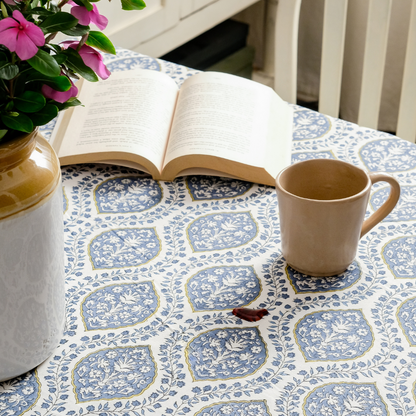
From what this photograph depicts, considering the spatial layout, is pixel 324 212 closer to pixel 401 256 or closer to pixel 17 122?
pixel 401 256

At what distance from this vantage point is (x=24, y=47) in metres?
0.35

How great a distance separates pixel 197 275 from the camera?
65 centimetres

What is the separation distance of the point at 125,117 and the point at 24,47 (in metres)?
0.50

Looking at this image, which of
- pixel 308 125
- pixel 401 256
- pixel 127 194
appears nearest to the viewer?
pixel 401 256

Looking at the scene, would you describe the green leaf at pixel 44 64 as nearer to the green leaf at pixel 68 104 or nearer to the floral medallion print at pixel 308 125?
the green leaf at pixel 68 104

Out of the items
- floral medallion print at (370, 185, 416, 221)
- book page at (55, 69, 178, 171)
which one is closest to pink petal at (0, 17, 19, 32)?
book page at (55, 69, 178, 171)

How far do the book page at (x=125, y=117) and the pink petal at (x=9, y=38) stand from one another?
431mm

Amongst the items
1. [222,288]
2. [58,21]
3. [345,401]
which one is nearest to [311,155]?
[222,288]

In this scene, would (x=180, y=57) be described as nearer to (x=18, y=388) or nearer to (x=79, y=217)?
(x=79, y=217)

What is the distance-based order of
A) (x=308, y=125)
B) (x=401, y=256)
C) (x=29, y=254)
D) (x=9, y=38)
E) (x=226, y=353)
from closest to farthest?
(x=9, y=38) → (x=29, y=254) → (x=226, y=353) → (x=401, y=256) → (x=308, y=125)

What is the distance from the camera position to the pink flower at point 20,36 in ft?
1.13

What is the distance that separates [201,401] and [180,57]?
1562 millimetres

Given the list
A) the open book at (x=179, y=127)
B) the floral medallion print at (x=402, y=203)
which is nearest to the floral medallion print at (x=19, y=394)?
the open book at (x=179, y=127)

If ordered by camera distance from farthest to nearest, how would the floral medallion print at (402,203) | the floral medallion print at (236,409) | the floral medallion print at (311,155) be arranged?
the floral medallion print at (311,155), the floral medallion print at (402,203), the floral medallion print at (236,409)
